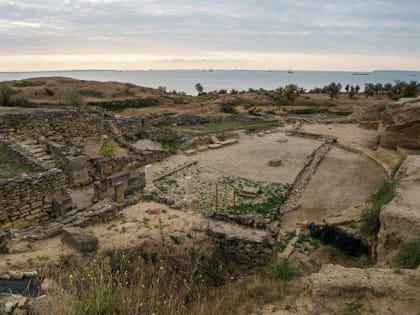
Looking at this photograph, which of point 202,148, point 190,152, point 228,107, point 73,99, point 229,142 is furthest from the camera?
point 228,107

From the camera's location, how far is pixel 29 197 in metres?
10.7

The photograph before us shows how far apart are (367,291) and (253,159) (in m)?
14.2

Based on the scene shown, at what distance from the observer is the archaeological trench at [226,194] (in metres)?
5.59

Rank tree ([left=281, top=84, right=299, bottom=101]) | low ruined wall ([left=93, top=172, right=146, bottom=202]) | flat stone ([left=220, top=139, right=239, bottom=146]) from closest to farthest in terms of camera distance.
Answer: low ruined wall ([left=93, top=172, right=146, bottom=202]), flat stone ([left=220, top=139, right=239, bottom=146]), tree ([left=281, top=84, right=299, bottom=101])

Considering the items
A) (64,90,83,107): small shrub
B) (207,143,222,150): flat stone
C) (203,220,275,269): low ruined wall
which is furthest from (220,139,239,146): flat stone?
(64,90,83,107): small shrub

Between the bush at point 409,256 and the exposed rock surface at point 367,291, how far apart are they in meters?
1.04

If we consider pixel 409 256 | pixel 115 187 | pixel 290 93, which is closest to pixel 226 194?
pixel 115 187

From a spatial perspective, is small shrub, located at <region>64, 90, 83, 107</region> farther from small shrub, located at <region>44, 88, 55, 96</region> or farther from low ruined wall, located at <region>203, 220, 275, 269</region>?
low ruined wall, located at <region>203, 220, 275, 269</region>

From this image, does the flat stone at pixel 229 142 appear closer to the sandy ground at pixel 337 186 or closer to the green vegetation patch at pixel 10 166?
the sandy ground at pixel 337 186

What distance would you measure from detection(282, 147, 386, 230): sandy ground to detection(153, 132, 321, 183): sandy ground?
137cm

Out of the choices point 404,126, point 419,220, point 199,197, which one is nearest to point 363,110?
point 404,126

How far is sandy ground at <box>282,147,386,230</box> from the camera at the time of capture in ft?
40.3

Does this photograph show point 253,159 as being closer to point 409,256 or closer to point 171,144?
point 171,144

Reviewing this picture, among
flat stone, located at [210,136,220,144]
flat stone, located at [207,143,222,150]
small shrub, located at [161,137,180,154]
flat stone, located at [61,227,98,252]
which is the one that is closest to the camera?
flat stone, located at [61,227,98,252]
